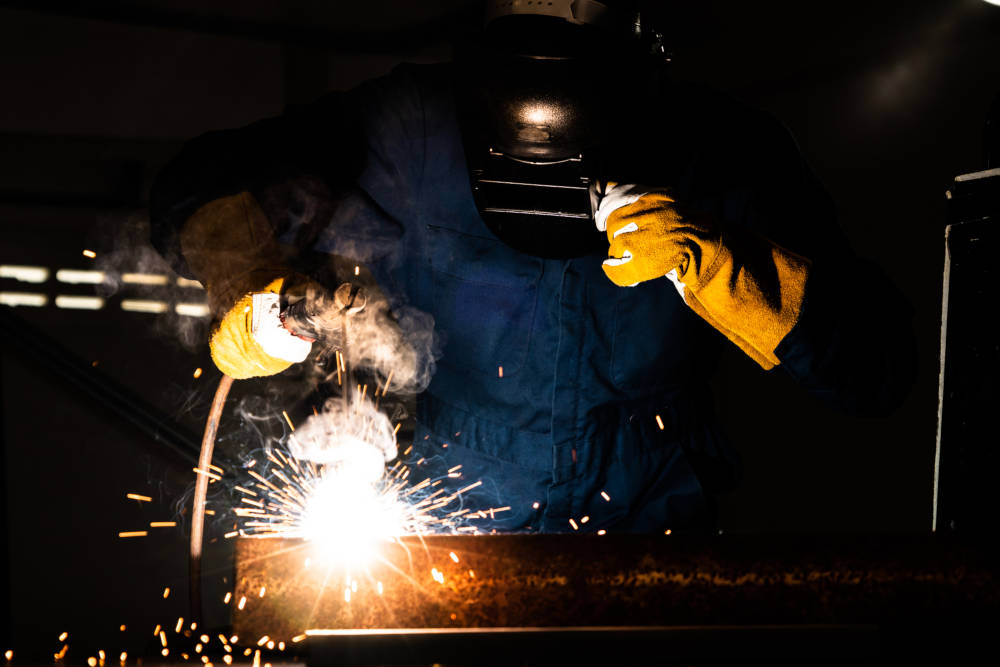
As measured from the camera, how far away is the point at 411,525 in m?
1.76

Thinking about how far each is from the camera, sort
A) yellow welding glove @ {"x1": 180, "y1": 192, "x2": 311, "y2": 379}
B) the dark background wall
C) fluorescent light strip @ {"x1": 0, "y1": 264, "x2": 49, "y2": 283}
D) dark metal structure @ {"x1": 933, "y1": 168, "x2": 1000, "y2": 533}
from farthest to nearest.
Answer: fluorescent light strip @ {"x1": 0, "y1": 264, "x2": 49, "y2": 283}, the dark background wall, yellow welding glove @ {"x1": 180, "y1": 192, "x2": 311, "y2": 379}, dark metal structure @ {"x1": 933, "y1": 168, "x2": 1000, "y2": 533}

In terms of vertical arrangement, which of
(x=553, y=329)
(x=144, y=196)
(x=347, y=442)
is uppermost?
(x=144, y=196)

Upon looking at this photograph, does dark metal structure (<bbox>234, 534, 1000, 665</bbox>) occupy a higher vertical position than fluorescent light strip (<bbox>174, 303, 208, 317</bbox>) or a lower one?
lower

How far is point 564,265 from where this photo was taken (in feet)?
5.32

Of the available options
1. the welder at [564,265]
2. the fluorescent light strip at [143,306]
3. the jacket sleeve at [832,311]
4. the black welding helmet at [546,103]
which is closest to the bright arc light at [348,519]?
the welder at [564,265]

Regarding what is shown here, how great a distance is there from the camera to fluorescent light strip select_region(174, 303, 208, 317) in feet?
11.9

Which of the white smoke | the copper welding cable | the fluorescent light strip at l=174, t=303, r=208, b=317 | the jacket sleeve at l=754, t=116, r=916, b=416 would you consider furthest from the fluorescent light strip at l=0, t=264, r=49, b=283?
the jacket sleeve at l=754, t=116, r=916, b=416

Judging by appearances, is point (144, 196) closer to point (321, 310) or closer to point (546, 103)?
point (321, 310)

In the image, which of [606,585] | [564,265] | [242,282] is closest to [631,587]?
[606,585]

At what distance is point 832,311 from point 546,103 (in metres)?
0.67

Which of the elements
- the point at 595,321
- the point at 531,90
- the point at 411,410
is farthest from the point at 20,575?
the point at 531,90

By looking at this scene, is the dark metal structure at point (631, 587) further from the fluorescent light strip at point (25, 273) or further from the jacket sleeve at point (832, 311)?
the fluorescent light strip at point (25, 273)

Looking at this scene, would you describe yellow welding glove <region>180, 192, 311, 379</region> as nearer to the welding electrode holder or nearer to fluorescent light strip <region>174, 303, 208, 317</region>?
the welding electrode holder

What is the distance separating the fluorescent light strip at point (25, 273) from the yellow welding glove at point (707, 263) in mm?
3034
